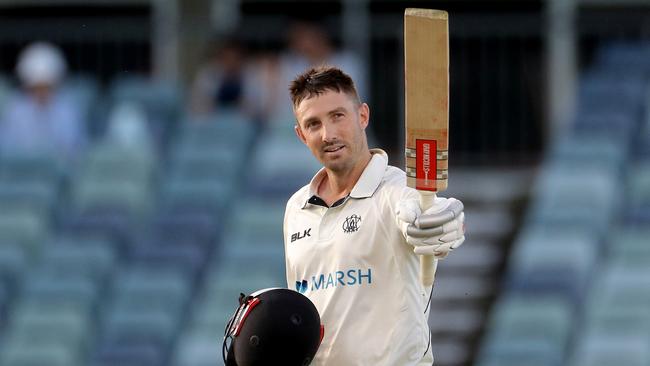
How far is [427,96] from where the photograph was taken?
18.7 feet

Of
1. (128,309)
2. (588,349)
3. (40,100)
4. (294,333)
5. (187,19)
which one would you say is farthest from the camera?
(187,19)

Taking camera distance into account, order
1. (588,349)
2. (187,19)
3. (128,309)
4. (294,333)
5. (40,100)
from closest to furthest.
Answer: (294,333) → (588,349) → (128,309) → (40,100) → (187,19)

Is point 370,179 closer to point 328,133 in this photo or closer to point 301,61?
point 328,133

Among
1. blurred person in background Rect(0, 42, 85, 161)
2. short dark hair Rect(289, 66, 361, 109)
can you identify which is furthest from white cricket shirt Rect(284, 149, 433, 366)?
blurred person in background Rect(0, 42, 85, 161)

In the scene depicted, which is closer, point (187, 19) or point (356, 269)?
point (356, 269)

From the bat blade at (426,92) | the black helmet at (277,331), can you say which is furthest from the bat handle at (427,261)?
the black helmet at (277,331)

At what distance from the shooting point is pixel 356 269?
5.75 metres

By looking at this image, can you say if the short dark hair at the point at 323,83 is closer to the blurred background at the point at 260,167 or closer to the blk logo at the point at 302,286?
the blk logo at the point at 302,286

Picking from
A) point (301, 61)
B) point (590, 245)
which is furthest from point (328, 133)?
point (301, 61)

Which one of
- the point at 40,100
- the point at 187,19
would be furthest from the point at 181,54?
the point at 40,100

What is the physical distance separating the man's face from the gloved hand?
0.35 m

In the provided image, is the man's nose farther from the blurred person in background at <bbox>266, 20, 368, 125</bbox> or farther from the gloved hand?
the blurred person in background at <bbox>266, 20, 368, 125</bbox>

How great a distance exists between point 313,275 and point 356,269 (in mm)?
177

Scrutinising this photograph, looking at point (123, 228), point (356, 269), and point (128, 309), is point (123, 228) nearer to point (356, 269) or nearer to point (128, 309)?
point (128, 309)
